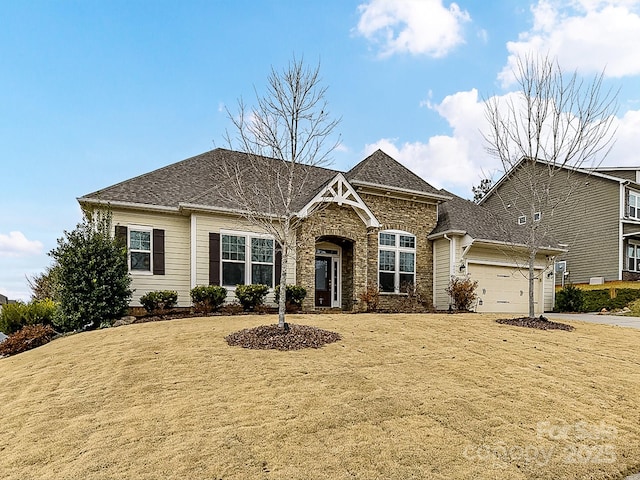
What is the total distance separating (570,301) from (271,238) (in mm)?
15193

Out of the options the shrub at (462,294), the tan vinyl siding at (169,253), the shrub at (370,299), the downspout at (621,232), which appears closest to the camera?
the tan vinyl siding at (169,253)

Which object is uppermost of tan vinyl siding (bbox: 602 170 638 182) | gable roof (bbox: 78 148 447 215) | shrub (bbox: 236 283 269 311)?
tan vinyl siding (bbox: 602 170 638 182)

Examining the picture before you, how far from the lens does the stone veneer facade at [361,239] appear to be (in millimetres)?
14562

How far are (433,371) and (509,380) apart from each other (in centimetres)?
104

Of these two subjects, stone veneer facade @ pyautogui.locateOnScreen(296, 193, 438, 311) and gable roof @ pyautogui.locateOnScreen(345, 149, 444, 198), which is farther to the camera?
gable roof @ pyautogui.locateOnScreen(345, 149, 444, 198)

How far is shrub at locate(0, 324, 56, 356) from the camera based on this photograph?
9.27m

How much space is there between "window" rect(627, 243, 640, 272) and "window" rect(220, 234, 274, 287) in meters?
21.3

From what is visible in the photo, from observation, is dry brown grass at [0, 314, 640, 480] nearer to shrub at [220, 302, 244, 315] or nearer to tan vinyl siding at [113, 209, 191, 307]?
shrub at [220, 302, 244, 315]

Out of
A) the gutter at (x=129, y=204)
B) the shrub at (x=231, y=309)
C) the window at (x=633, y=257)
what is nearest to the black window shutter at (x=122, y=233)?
the gutter at (x=129, y=204)

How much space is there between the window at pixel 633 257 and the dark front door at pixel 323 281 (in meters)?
18.6

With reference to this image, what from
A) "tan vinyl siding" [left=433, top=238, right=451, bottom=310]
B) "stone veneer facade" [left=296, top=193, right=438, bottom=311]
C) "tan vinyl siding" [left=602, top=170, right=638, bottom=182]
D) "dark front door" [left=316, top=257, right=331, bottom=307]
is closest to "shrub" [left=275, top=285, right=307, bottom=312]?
"stone veneer facade" [left=296, top=193, right=438, bottom=311]

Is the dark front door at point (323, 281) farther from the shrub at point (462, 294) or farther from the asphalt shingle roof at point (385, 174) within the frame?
the shrub at point (462, 294)

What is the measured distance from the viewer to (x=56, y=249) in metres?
11.0

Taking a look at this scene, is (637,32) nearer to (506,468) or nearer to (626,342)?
(626,342)
